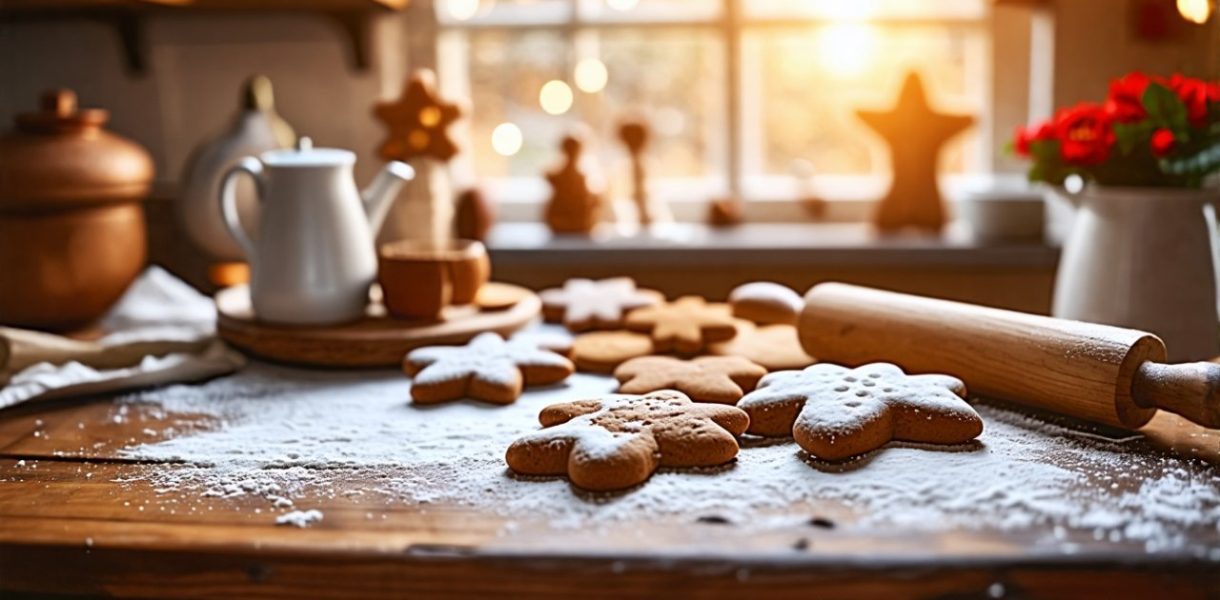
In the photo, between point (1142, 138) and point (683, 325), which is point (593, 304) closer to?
point (683, 325)

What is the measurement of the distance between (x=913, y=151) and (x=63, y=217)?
1399mm

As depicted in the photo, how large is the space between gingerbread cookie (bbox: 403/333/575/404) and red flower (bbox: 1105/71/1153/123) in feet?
2.12

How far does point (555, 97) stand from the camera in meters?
2.33

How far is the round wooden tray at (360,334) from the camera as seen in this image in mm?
1259

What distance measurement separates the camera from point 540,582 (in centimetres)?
74

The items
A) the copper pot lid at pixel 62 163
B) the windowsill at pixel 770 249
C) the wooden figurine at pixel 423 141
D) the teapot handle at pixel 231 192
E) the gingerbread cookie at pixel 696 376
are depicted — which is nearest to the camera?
the gingerbread cookie at pixel 696 376

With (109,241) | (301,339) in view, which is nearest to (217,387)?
(301,339)

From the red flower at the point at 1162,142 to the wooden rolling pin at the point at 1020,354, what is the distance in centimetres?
26

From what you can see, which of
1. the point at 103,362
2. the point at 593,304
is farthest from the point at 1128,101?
the point at 103,362

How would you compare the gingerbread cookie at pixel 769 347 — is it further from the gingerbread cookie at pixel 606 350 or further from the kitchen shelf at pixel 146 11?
the kitchen shelf at pixel 146 11

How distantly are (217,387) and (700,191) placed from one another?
1.31m

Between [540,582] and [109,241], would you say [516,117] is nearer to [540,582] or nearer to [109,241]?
[109,241]

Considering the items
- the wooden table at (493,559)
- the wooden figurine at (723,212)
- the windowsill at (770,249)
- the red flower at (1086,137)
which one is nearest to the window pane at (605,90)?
the wooden figurine at (723,212)

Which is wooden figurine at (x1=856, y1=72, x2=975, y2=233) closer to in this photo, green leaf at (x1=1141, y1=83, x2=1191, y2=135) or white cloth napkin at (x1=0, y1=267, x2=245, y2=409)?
green leaf at (x1=1141, y1=83, x2=1191, y2=135)
